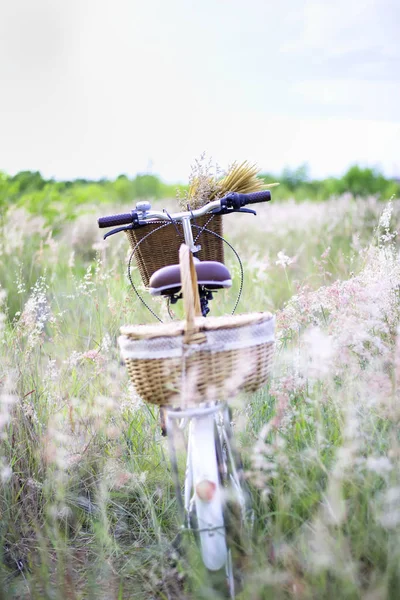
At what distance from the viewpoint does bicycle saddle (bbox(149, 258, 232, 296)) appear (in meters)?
2.18

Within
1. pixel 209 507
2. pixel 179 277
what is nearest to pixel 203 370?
pixel 179 277

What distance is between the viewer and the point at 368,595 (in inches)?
68.2

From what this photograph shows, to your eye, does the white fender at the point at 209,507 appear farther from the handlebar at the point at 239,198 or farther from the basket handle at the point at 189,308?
the handlebar at the point at 239,198

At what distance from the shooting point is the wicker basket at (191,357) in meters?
1.94

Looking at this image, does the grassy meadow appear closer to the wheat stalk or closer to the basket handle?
the basket handle

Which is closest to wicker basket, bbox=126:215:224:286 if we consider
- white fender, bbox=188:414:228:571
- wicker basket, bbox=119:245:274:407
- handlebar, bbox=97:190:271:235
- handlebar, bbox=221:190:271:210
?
handlebar, bbox=97:190:271:235

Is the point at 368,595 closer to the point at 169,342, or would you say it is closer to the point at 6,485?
the point at 169,342

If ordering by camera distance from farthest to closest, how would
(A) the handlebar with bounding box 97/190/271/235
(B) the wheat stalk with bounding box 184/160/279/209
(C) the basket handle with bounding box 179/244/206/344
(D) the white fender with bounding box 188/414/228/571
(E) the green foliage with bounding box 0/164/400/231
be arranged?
(E) the green foliage with bounding box 0/164/400/231 → (B) the wheat stalk with bounding box 184/160/279/209 → (A) the handlebar with bounding box 97/190/271/235 → (D) the white fender with bounding box 188/414/228/571 → (C) the basket handle with bounding box 179/244/206/344

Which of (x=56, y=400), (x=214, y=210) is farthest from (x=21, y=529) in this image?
(x=214, y=210)

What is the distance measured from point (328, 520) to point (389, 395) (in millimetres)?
523

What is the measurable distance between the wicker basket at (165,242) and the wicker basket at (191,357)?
2.03 feet

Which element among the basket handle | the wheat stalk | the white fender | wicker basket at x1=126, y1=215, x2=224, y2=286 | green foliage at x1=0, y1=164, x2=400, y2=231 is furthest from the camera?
green foliage at x1=0, y1=164, x2=400, y2=231

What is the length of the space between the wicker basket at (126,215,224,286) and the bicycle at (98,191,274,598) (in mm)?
161

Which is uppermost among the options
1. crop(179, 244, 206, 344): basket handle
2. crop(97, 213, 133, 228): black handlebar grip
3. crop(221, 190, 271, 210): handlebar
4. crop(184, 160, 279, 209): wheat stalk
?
crop(184, 160, 279, 209): wheat stalk
